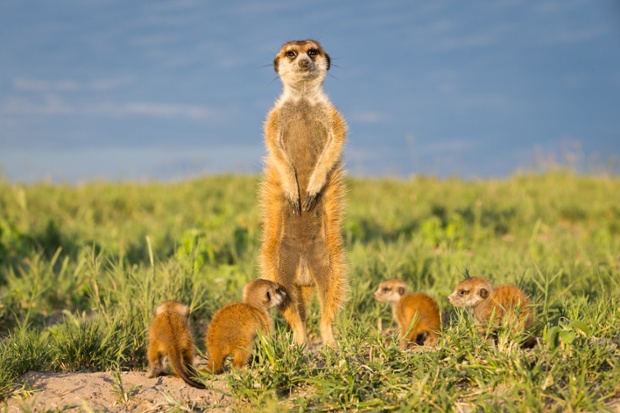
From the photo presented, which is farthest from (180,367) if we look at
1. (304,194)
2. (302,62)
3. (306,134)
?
(302,62)

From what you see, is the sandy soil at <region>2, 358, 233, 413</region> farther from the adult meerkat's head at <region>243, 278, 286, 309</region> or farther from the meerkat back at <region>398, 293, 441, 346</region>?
the meerkat back at <region>398, 293, 441, 346</region>

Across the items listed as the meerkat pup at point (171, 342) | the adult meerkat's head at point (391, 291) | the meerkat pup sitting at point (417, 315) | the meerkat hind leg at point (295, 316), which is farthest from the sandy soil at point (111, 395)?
the adult meerkat's head at point (391, 291)

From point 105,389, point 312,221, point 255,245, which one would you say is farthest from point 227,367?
point 255,245

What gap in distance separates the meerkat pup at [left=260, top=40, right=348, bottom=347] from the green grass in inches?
10.7

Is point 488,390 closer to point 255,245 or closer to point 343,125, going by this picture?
point 343,125

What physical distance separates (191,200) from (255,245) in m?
3.77

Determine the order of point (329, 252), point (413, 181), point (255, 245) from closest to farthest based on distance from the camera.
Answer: point (329, 252) → point (255, 245) → point (413, 181)

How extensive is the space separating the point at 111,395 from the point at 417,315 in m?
1.94

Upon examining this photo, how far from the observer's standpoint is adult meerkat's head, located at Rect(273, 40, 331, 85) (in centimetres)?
409

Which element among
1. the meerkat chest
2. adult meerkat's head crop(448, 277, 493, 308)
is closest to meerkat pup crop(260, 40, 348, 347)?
the meerkat chest

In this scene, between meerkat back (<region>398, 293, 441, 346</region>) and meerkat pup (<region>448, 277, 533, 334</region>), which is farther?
meerkat back (<region>398, 293, 441, 346</region>)

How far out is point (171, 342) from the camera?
3430 mm

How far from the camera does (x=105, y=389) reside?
3203 millimetres

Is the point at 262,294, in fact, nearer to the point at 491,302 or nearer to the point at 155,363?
the point at 155,363
